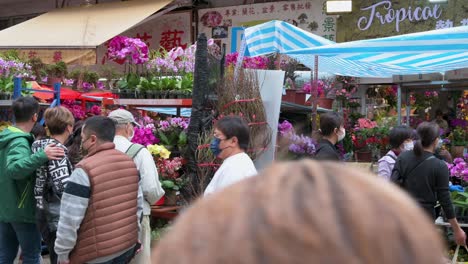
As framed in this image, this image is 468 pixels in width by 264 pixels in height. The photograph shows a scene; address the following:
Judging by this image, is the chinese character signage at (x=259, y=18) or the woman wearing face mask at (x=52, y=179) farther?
the chinese character signage at (x=259, y=18)

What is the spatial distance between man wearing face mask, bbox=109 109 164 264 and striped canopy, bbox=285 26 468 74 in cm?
239

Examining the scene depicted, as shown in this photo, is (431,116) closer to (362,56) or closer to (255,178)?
(362,56)

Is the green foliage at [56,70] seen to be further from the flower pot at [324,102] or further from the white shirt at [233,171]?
the white shirt at [233,171]

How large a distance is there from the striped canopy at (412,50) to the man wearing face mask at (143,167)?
7.84 ft

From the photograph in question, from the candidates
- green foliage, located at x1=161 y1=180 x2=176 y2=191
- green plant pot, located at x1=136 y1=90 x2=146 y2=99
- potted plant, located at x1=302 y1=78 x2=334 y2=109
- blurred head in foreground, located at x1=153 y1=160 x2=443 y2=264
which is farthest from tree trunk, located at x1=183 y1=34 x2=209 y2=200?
blurred head in foreground, located at x1=153 y1=160 x2=443 y2=264

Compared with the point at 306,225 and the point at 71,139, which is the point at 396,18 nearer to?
the point at 71,139


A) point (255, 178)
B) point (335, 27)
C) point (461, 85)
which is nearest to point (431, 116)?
point (461, 85)

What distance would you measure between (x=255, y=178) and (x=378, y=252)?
0.19 metres

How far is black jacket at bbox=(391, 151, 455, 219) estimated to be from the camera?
443cm

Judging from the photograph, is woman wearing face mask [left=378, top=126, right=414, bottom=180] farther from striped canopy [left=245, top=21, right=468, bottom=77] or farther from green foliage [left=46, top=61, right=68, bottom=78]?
green foliage [left=46, top=61, right=68, bottom=78]

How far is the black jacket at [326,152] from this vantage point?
15.0ft

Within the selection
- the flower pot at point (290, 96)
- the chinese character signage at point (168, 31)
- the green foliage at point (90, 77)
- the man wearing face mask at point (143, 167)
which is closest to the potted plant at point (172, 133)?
the man wearing face mask at point (143, 167)

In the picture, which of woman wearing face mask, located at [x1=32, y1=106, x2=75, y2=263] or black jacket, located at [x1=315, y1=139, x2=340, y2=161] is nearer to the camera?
woman wearing face mask, located at [x1=32, y1=106, x2=75, y2=263]

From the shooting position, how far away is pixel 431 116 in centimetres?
934
